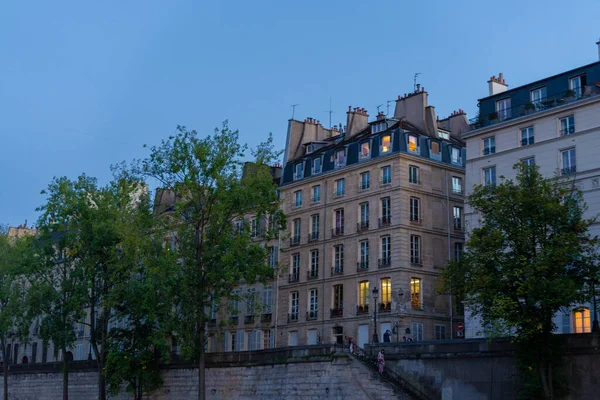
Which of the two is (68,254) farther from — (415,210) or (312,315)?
(415,210)

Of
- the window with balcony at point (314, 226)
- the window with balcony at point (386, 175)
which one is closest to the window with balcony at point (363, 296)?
the window with balcony at point (314, 226)

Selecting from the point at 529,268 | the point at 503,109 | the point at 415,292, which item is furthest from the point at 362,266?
the point at 529,268

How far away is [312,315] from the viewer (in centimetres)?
5238

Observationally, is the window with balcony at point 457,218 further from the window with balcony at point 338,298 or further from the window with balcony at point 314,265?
the window with balcony at point 314,265

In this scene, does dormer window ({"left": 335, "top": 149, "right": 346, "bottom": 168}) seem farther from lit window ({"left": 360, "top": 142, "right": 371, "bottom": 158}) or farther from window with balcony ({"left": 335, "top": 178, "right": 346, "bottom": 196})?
lit window ({"left": 360, "top": 142, "right": 371, "bottom": 158})

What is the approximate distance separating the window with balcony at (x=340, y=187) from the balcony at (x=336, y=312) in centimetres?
704

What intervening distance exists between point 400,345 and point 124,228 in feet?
48.1

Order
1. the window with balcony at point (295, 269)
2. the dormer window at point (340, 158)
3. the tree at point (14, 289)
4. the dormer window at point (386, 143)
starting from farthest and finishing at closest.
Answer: the window with balcony at point (295, 269)
the dormer window at point (340, 158)
the tree at point (14, 289)
the dormer window at point (386, 143)

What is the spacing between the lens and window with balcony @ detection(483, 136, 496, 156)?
1720 inches

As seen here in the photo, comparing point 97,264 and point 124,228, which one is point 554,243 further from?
point 97,264

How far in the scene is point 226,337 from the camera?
57906mm

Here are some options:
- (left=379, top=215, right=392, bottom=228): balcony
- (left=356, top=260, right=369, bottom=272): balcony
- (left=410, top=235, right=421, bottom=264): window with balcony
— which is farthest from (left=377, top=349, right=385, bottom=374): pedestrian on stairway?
(left=379, top=215, right=392, bottom=228): balcony

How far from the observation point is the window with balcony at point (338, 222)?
52.1 meters

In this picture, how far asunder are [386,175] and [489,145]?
25.6 ft
